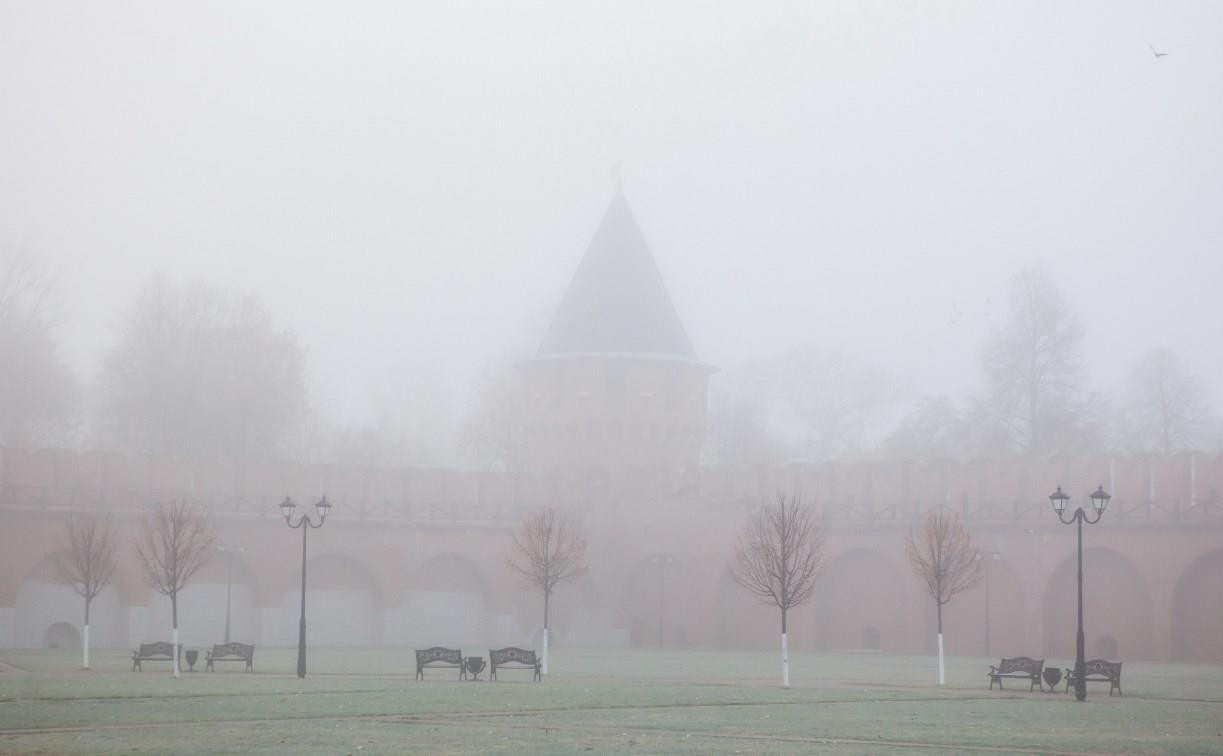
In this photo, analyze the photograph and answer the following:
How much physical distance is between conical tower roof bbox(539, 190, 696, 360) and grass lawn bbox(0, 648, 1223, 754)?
73.2 ft

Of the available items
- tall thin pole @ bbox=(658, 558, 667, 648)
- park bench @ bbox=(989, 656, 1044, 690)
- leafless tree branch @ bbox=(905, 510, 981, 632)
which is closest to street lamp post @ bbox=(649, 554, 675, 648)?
tall thin pole @ bbox=(658, 558, 667, 648)

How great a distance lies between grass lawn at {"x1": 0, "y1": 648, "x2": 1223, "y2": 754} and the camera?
48.4 ft

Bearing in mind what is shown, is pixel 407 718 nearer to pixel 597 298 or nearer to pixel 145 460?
pixel 145 460

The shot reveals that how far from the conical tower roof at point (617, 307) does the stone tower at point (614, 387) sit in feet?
0.11

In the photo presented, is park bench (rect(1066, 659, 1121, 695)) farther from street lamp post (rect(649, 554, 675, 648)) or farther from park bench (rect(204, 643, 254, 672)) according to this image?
street lamp post (rect(649, 554, 675, 648))

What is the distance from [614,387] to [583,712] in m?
32.6

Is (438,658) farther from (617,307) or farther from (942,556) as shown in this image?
(617,307)

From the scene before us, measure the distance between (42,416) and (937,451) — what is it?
31.5m

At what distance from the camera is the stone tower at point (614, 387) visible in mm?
51000

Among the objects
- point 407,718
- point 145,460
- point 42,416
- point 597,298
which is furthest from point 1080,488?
point 42,416

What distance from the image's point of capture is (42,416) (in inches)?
2163

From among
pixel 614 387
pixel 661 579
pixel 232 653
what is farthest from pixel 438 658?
pixel 614 387

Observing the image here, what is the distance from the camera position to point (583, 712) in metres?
18.9

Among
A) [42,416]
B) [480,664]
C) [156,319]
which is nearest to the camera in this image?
[480,664]
